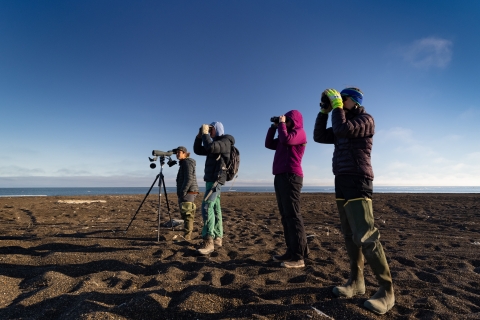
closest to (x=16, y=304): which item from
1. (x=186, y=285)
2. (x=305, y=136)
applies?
(x=186, y=285)

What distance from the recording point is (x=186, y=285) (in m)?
3.00

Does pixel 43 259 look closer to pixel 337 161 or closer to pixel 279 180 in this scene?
pixel 279 180

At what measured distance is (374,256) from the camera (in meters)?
2.36

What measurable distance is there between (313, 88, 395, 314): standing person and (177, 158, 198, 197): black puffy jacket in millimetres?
4019

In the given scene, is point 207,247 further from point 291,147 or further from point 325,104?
point 325,104

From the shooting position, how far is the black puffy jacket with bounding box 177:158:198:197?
6113mm

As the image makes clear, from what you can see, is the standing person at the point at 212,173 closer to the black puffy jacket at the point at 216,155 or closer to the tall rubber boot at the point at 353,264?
the black puffy jacket at the point at 216,155

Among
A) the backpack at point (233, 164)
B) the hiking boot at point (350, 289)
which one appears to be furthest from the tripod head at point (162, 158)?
the hiking boot at point (350, 289)

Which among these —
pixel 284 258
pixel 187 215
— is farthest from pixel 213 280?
pixel 187 215

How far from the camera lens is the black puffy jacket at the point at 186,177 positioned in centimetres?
611

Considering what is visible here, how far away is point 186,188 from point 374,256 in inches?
177

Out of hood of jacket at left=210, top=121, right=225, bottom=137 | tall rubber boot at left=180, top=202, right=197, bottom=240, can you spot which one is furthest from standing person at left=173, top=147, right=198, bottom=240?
hood of jacket at left=210, top=121, right=225, bottom=137

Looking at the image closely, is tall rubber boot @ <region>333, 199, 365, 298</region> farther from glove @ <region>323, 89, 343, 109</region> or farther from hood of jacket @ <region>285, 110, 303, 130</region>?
hood of jacket @ <region>285, 110, 303, 130</region>

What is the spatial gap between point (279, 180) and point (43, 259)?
3.97 meters
